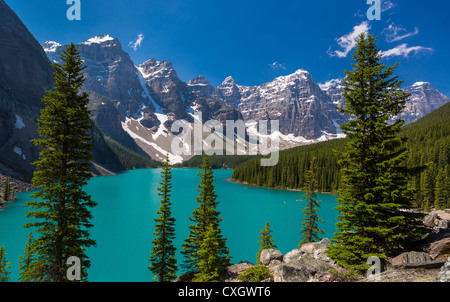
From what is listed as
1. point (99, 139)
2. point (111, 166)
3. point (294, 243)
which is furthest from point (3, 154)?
point (294, 243)

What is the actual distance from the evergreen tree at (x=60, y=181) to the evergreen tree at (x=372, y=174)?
1597 centimetres

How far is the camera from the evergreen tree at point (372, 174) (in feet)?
37.8

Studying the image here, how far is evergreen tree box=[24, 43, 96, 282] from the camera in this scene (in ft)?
40.2

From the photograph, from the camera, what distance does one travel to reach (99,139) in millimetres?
192625

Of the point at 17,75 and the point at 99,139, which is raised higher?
the point at 17,75

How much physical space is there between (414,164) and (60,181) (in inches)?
3623

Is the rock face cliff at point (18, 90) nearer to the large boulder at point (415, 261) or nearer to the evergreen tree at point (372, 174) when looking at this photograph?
the evergreen tree at point (372, 174)

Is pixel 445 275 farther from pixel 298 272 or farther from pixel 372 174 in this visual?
pixel 298 272

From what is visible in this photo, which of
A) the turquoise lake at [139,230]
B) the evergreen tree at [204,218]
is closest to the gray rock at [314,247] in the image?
the evergreen tree at [204,218]

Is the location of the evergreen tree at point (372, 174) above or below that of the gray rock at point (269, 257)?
above

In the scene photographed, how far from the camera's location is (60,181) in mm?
12625

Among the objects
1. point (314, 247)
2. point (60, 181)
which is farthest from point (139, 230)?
point (314, 247)
